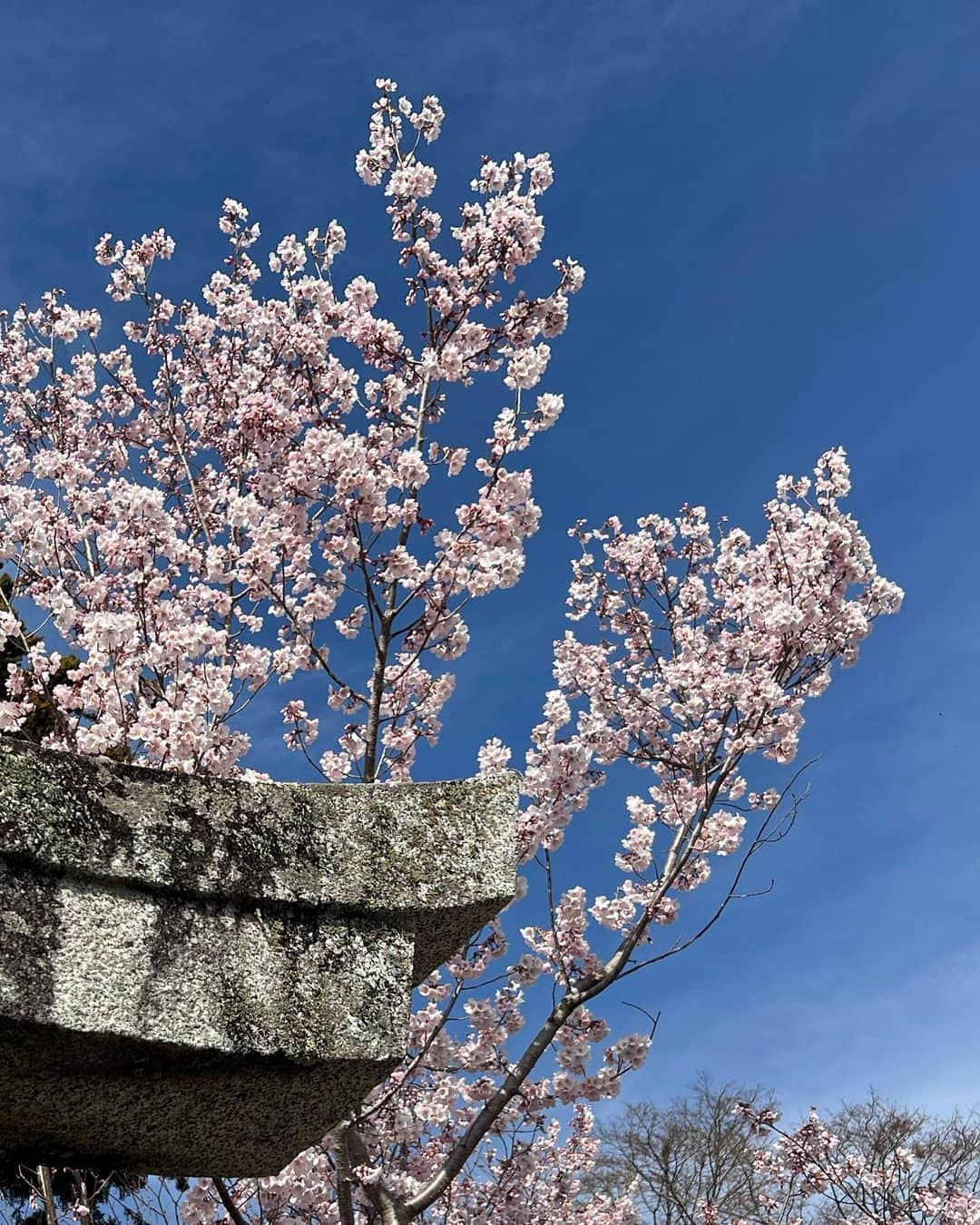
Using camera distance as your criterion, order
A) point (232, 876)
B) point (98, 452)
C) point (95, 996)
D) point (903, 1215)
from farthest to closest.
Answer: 1. point (903, 1215)
2. point (98, 452)
3. point (232, 876)
4. point (95, 996)

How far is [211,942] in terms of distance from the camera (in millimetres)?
2480

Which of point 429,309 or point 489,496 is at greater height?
point 429,309

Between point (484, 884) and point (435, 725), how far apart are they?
5.73 m

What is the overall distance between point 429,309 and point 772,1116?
9.66 metres

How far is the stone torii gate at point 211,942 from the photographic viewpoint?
2342mm

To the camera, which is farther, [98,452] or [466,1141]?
[98,452]

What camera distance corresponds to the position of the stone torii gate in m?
2.34

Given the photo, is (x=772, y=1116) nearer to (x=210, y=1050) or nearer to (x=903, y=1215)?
(x=903, y=1215)

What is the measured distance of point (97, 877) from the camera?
2.41m

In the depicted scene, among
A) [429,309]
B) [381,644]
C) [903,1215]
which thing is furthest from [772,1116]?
[429,309]

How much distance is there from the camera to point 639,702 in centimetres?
1020

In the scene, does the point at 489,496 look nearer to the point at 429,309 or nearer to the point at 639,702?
the point at 429,309

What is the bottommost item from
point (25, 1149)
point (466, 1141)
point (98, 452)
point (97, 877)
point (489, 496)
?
point (25, 1149)

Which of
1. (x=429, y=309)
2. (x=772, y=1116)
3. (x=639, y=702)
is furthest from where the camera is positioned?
(x=772, y=1116)
